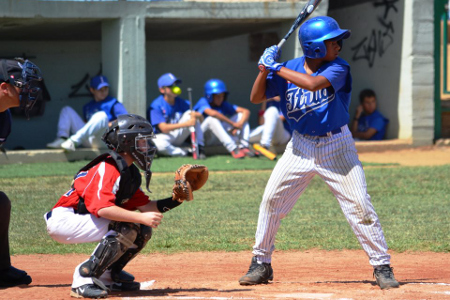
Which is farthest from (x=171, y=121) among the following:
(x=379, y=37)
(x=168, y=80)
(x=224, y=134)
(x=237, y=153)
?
(x=379, y=37)

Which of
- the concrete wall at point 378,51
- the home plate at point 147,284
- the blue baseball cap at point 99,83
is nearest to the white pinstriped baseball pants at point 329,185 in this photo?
the home plate at point 147,284

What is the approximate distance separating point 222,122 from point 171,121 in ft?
3.09

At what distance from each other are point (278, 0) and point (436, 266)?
8.25 meters

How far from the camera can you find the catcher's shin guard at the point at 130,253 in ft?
14.5

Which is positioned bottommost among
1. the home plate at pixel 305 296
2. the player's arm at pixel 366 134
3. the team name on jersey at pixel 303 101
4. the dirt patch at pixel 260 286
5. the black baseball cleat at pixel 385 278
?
the dirt patch at pixel 260 286

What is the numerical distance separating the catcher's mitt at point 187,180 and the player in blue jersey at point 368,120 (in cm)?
949

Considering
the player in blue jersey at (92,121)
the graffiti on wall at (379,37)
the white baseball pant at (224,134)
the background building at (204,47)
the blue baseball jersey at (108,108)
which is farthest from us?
the graffiti on wall at (379,37)

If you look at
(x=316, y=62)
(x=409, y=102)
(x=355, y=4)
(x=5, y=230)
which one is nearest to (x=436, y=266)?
(x=316, y=62)

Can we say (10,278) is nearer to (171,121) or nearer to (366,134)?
(171,121)

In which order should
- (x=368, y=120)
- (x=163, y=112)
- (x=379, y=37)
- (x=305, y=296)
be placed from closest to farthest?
(x=305, y=296) < (x=163, y=112) < (x=368, y=120) < (x=379, y=37)

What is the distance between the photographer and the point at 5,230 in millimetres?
4797

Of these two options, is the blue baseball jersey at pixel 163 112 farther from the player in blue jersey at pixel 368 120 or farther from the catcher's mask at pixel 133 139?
the catcher's mask at pixel 133 139

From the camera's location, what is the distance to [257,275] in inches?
188

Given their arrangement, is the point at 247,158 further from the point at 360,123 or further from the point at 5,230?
the point at 5,230
